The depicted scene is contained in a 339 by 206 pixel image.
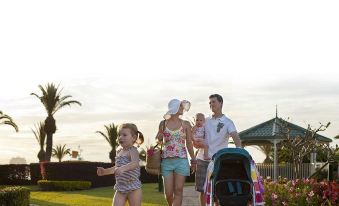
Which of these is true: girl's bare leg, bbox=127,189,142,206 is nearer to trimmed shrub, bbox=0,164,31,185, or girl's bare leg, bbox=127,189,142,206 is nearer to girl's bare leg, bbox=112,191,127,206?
girl's bare leg, bbox=112,191,127,206

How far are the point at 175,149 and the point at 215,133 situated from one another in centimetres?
70

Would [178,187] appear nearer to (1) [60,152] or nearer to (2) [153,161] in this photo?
(2) [153,161]

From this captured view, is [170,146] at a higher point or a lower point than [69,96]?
lower

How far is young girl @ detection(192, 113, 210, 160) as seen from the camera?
32.3 ft

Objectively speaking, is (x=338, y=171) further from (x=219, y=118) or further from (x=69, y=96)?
(x=69, y=96)

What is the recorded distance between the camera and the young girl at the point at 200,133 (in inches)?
388

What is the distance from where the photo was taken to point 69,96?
50906 millimetres

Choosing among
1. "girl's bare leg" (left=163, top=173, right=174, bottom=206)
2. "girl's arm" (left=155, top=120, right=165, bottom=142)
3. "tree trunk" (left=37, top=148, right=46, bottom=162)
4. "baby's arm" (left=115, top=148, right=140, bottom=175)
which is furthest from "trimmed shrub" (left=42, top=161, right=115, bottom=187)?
"baby's arm" (left=115, top=148, right=140, bottom=175)

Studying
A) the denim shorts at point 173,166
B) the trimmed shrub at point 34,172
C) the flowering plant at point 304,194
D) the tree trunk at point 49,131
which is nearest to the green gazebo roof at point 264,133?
the trimmed shrub at point 34,172

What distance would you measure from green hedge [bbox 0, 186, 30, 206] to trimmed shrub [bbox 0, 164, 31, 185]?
2579 centimetres

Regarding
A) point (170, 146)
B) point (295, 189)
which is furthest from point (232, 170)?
point (295, 189)

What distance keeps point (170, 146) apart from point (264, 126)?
1135 inches

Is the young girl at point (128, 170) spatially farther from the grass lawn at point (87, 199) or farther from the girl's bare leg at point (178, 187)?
the grass lawn at point (87, 199)

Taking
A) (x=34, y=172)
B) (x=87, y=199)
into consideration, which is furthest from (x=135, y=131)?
(x=34, y=172)
